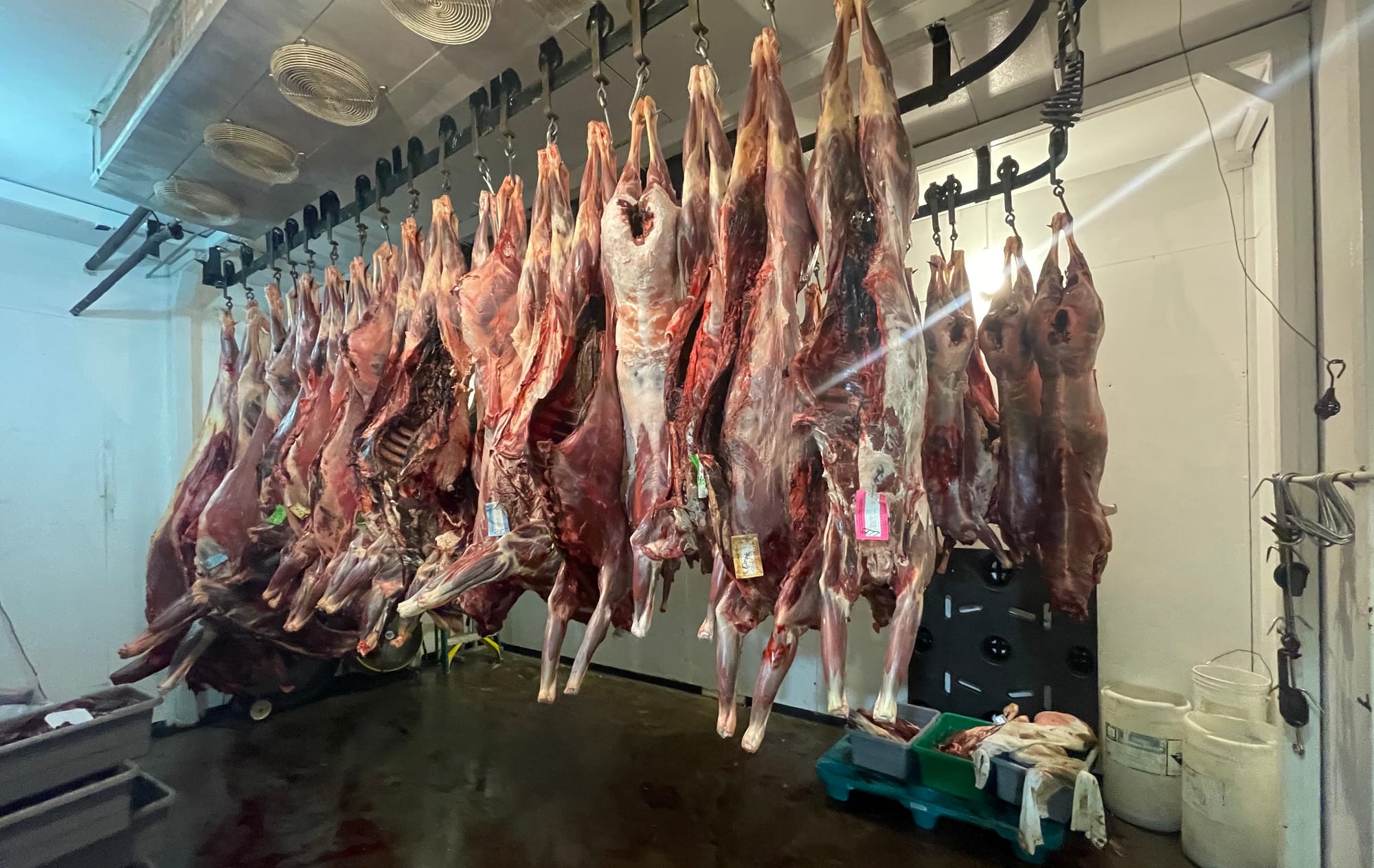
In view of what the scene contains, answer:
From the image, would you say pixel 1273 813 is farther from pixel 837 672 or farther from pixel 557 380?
pixel 557 380

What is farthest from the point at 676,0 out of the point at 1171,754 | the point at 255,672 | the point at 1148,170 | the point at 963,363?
the point at 255,672

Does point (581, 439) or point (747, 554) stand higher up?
point (581, 439)

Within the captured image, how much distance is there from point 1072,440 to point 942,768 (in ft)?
4.73

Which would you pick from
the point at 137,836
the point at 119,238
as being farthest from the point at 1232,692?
the point at 119,238

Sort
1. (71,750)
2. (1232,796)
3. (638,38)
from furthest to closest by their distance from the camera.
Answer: (71,750)
(1232,796)
(638,38)

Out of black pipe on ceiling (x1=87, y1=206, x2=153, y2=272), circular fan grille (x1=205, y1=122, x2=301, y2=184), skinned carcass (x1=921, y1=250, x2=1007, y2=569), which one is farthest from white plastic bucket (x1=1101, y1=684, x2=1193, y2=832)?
black pipe on ceiling (x1=87, y1=206, x2=153, y2=272)

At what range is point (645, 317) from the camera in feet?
5.76

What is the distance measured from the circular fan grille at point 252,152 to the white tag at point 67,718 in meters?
2.34

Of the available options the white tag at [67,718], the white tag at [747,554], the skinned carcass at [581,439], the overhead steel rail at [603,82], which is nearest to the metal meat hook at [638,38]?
the overhead steel rail at [603,82]

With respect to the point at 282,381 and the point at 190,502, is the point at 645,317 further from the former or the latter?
the point at 190,502

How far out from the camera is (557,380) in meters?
1.87

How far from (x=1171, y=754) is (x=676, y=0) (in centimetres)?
317

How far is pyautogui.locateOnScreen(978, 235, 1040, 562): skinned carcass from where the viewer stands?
1.87 m

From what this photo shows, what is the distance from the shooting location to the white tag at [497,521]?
6.18 ft
